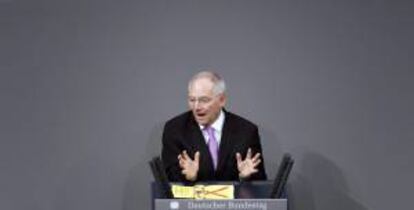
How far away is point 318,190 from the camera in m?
3.31

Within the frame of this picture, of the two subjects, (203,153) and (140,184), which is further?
(140,184)

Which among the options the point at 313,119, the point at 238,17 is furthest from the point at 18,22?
the point at 313,119

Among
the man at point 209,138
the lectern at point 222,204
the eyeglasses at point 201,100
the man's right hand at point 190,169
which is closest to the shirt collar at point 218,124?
the man at point 209,138

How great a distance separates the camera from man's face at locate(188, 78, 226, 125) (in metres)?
2.66

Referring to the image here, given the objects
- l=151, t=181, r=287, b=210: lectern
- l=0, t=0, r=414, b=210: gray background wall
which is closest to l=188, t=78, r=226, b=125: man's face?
l=0, t=0, r=414, b=210: gray background wall

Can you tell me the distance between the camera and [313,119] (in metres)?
3.26

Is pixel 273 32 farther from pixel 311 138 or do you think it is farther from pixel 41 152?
pixel 41 152

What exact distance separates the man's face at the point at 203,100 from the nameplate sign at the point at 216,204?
100 cm

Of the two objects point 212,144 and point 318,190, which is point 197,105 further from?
point 318,190

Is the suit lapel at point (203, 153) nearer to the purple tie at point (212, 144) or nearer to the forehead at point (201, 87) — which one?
the purple tie at point (212, 144)

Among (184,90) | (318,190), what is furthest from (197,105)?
(318,190)

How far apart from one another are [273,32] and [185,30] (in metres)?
0.41

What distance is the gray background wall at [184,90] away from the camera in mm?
3240

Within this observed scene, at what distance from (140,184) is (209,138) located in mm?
725
